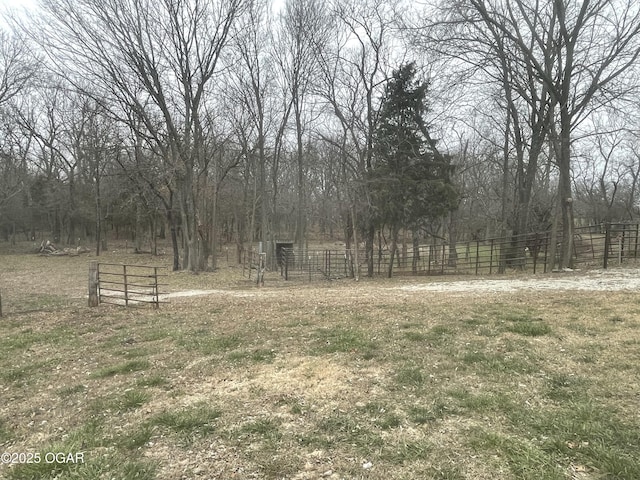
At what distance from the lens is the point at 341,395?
161 inches

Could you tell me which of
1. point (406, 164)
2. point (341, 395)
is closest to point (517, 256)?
point (406, 164)

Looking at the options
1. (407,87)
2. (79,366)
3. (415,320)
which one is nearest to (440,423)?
(415,320)

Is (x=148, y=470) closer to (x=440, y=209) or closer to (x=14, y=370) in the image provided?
(x=14, y=370)

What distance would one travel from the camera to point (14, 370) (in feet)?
18.2

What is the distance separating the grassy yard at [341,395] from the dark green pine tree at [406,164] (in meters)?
11.1

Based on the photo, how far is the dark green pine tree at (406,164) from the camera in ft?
60.3

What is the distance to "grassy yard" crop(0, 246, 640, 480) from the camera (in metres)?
3.00

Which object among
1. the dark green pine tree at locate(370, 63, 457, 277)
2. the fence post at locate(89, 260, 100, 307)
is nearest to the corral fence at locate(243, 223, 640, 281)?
the dark green pine tree at locate(370, 63, 457, 277)

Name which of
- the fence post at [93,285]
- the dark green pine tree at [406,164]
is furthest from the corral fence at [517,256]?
the fence post at [93,285]

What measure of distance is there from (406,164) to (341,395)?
1596cm

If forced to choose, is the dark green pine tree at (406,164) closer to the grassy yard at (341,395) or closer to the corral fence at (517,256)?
the corral fence at (517,256)

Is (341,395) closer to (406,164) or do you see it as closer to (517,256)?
(406,164)

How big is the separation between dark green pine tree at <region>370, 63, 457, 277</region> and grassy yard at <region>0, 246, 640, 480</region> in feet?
36.4

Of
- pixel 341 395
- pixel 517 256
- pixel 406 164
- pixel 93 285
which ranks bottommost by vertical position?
pixel 341 395
